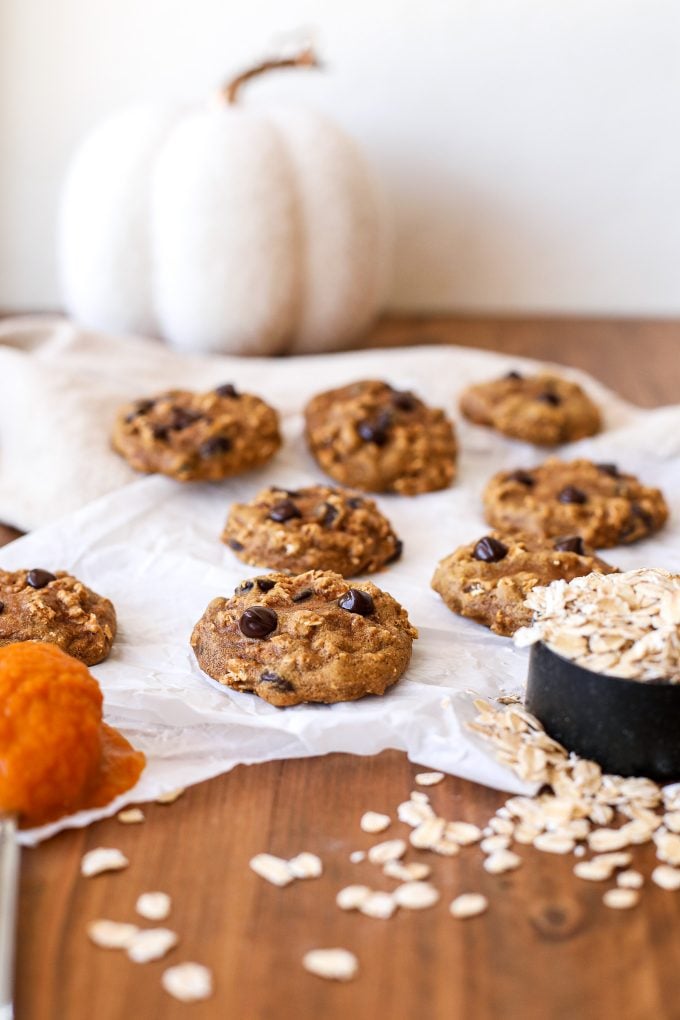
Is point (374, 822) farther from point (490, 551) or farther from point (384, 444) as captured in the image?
point (384, 444)

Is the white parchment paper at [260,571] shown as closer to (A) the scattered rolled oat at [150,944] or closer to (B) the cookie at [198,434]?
(B) the cookie at [198,434]

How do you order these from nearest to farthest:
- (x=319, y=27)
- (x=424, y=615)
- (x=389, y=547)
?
1. (x=424, y=615)
2. (x=389, y=547)
3. (x=319, y=27)

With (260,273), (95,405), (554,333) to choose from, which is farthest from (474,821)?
(554,333)

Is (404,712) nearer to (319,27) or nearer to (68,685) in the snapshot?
(68,685)

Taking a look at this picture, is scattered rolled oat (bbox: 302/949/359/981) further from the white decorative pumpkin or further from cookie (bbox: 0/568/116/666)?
the white decorative pumpkin

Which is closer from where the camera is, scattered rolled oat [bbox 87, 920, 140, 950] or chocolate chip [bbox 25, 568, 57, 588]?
scattered rolled oat [bbox 87, 920, 140, 950]

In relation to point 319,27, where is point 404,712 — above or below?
below

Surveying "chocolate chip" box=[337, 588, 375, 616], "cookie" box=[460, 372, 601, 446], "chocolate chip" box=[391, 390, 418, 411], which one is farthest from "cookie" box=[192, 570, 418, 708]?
"cookie" box=[460, 372, 601, 446]

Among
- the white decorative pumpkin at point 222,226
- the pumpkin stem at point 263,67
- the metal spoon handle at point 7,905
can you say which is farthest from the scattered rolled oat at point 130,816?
the pumpkin stem at point 263,67
